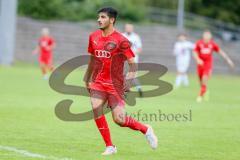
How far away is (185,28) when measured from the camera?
5794 cm

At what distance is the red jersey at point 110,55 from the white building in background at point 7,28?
3374 cm

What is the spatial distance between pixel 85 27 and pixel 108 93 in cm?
4235

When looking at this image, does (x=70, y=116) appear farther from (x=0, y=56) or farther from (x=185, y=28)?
(x=185, y=28)

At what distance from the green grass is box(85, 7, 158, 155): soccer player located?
18.2 inches

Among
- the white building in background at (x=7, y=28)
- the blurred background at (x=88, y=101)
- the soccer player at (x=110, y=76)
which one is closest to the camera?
the soccer player at (x=110, y=76)

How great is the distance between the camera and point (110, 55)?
1162cm

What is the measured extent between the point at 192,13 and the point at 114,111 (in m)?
54.7

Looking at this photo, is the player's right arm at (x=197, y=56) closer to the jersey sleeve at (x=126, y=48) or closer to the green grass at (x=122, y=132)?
the green grass at (x=122, y=132)

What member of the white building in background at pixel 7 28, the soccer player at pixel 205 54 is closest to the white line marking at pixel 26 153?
the soccer player at pixel 205 54

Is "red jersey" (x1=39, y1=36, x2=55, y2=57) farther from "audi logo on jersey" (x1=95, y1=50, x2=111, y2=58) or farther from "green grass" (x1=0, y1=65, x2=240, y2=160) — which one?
"audi logo on jersey" (x1=95, y1=50, x2=111, y2=58)

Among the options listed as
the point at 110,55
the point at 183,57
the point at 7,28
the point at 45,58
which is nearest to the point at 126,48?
the point at 110,55

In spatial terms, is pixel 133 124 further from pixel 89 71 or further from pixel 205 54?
pixel 205 54

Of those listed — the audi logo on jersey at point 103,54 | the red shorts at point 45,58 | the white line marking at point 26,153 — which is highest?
the red shorts at point 45,58

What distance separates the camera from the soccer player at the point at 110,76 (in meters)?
11.6
